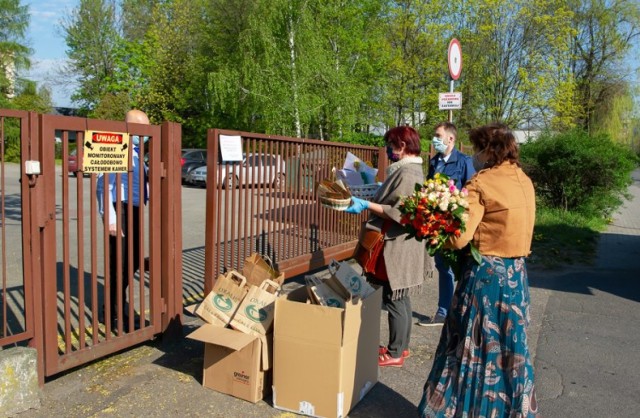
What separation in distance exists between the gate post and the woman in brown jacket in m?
2.50

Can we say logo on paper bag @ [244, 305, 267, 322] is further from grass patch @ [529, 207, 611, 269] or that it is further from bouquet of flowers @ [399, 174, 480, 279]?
grass patch @ [529, 207, 611, 269]

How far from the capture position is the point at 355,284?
3840 millimetres

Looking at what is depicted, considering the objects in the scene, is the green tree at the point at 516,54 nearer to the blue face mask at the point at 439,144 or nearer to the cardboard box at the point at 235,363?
the blue face mask at the point at 439,144

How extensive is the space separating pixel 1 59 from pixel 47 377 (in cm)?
1759

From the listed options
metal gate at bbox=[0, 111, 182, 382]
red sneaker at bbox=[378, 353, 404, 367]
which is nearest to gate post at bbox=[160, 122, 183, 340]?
metal gate at bbox=[0, 111, 182, 382]

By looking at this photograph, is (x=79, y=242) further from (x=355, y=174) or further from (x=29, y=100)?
(x=29, y=100)

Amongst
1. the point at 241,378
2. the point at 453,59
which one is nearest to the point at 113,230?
the point at 241,378

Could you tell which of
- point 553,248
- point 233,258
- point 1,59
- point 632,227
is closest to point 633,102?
point 632,227

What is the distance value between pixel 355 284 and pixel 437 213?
1070mm

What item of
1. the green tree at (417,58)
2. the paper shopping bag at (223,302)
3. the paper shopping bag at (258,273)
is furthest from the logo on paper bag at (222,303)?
the green tree at (417,58)

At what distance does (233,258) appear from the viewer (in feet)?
17.0

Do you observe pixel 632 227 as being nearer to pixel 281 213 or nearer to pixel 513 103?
pixel 281 213

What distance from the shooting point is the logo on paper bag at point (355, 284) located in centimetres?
380

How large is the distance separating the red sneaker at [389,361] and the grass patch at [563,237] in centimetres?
514
